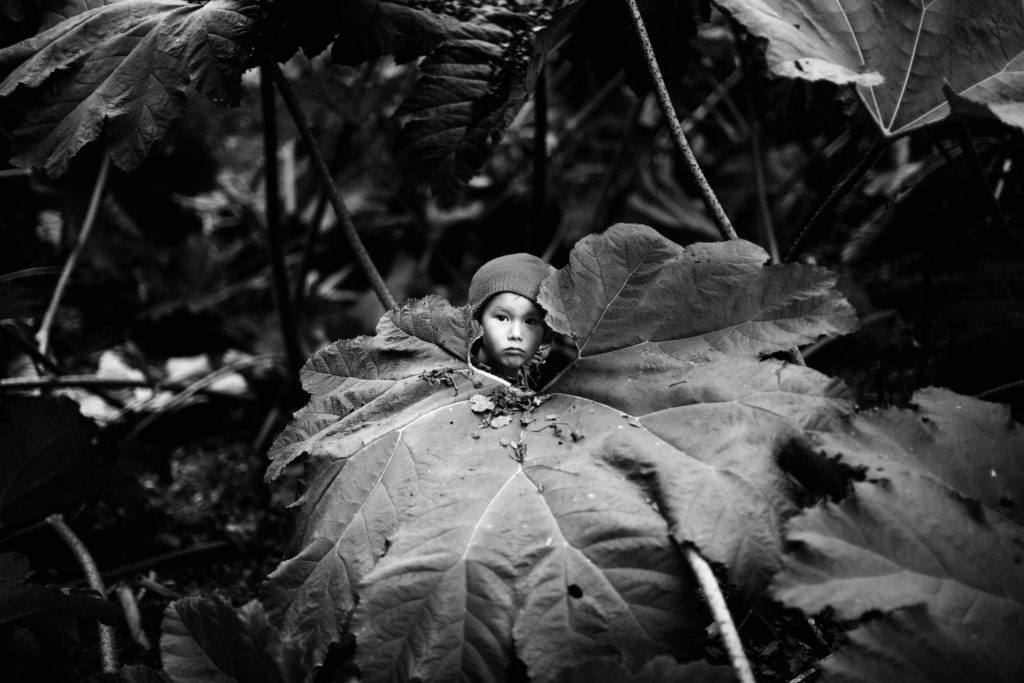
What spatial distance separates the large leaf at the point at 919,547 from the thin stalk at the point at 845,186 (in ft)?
1.00

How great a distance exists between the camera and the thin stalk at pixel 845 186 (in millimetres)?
954

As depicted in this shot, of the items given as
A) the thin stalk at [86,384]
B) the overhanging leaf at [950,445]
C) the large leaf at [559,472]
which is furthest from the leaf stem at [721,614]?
the thin stalk at [86,384]

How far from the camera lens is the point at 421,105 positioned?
125 cm

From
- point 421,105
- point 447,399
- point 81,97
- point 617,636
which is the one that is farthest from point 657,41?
point 617,636

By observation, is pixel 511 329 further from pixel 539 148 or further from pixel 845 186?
pixel 539 148

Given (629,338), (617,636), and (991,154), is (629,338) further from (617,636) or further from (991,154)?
(991,154)

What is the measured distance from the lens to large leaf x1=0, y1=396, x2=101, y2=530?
Result: 131cm

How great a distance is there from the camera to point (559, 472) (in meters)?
0.86

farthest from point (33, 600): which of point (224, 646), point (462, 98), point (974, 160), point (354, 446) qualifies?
point (974, 160)

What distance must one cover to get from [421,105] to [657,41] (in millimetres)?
502

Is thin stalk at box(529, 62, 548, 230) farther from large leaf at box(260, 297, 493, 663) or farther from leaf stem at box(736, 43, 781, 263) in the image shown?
large leaf at box(260, 297, 493, 663)

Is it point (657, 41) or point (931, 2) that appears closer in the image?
point (931, 2)

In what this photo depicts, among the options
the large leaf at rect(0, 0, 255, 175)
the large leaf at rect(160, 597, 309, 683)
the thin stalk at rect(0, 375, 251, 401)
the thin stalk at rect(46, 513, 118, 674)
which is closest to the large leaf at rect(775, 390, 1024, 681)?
the large leaf at rect(160, 597, 309, 683)

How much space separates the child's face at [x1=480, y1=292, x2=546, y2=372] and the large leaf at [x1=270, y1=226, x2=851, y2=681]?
0.18 ft
